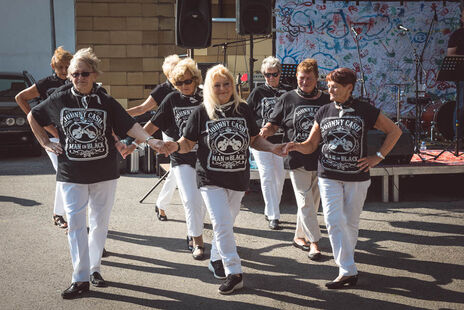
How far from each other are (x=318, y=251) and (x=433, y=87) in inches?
397

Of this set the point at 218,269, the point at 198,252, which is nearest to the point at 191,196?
the point at 198,252

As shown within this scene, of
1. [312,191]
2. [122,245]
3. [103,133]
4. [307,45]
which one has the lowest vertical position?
[122,245]

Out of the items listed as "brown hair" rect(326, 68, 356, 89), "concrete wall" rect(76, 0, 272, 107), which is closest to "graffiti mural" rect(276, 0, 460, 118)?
"concrete wall" rect(76, 0, 272, 107)

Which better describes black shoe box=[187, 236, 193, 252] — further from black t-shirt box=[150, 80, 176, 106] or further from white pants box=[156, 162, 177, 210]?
black t-shirt box=[150, 80, 176, 106]

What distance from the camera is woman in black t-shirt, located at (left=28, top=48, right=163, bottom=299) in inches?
164

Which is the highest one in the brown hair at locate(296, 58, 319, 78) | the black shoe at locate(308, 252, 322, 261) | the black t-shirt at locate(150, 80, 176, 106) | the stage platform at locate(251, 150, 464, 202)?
the brown hair at locate(296, 58, 319, 78)

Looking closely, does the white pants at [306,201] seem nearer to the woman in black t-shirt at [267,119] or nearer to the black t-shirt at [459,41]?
the woman in black t-shirt at [267,119]

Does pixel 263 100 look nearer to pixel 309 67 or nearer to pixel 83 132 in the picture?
pixel 309 67

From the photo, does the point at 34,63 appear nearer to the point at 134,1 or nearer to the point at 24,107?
the point at 134,1

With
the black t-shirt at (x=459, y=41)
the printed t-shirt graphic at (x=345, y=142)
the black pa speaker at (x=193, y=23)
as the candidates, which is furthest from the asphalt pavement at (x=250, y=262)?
the black t-shirt at (x=459, y=41)

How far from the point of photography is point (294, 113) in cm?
515

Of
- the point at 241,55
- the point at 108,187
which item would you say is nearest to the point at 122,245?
the point at 108,187

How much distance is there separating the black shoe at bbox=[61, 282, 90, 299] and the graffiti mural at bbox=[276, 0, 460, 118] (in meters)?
9.92

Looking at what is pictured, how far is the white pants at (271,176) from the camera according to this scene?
6.31 meters
